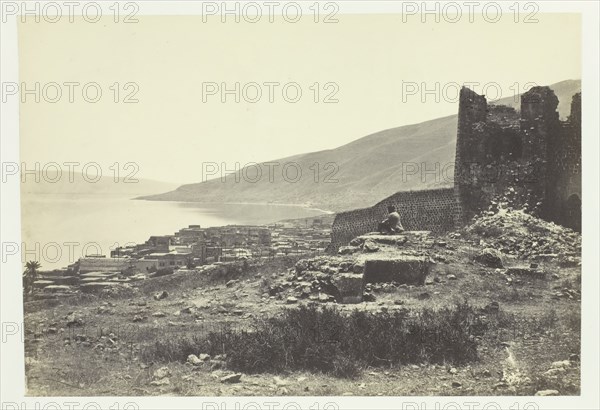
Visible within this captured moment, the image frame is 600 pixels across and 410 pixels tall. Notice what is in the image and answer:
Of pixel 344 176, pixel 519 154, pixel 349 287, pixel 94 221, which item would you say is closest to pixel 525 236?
pixel 519 154

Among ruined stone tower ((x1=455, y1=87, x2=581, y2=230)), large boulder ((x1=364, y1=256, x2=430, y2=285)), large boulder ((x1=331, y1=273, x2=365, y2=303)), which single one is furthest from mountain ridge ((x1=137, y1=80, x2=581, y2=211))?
large boulder ((x1=331, y1=273, x2=365, y2=303))

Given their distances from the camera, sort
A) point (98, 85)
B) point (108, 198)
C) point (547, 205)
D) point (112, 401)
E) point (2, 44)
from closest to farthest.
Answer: point (112, 401) < point (2, 44) < point (98, 85) < point (108, 198) < point (547, 205)

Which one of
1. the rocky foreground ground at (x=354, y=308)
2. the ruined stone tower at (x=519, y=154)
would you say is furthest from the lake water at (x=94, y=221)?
the ruined stone tower at (x=519, y=154)

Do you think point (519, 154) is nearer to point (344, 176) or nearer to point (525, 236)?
point (525, 236)

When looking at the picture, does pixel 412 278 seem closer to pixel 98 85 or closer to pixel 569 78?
pixel 569 78

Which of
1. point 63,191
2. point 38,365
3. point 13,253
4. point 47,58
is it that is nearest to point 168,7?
point 47,58

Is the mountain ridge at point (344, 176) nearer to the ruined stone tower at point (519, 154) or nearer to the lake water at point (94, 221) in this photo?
the lake water at point (94, 221)
